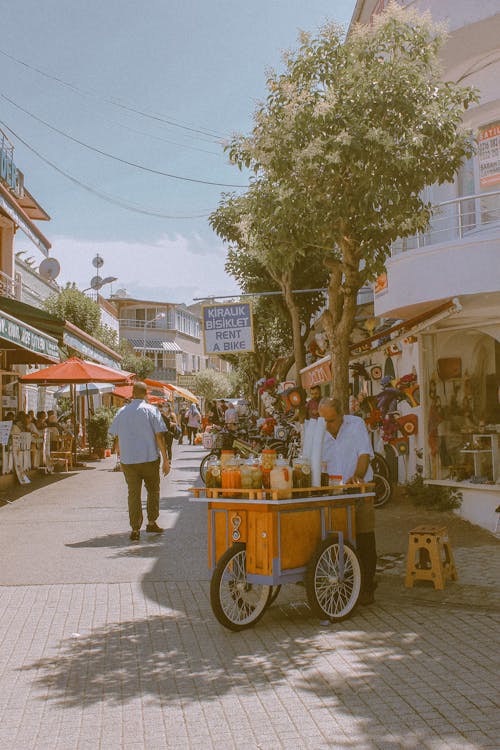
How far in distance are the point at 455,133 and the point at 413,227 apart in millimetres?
1150

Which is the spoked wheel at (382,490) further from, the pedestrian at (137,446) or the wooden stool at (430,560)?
the wooden stool at (430,560)

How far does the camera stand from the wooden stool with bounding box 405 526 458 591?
785 cm

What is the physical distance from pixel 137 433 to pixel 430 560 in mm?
4134

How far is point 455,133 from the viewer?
30.8ft

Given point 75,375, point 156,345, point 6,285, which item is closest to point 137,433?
point 75,375

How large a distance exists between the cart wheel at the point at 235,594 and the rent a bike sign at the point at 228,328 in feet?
31.7

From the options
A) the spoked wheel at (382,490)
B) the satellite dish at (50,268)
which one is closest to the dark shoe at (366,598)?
the spoked wheel at (382,490)

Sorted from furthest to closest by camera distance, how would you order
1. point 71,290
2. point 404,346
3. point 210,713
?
point 71,290 → point 404,346 → point 210,713

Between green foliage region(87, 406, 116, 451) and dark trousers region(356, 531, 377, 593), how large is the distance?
1911 centimetres

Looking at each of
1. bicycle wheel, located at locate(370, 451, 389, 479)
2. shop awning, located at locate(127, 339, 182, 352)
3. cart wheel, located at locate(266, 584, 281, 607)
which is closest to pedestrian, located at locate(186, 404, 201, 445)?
bicycle wheel, located at locate(370, 451, 389, 479)

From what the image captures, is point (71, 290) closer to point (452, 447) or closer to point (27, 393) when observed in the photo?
point (27, 393)

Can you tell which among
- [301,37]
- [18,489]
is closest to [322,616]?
[301,37]

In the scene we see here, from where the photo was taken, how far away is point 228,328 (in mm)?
16203

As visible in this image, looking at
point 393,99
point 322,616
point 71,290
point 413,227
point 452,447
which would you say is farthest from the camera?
point 71,290
